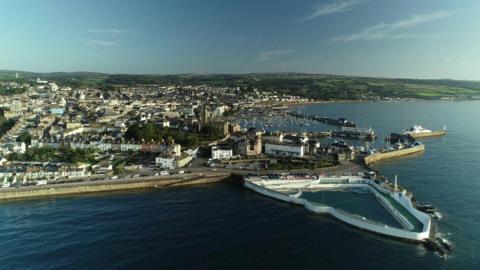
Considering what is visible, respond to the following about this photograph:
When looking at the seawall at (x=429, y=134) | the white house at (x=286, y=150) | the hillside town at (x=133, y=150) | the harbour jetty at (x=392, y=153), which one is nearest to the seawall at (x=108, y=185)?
the hillside town at (x=133, y=150)

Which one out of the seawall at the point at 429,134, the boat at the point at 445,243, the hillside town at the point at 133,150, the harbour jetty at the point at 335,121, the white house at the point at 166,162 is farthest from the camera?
the harbour jetty at the point at 335,121

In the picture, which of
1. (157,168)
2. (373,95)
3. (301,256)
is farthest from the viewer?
(373,95)

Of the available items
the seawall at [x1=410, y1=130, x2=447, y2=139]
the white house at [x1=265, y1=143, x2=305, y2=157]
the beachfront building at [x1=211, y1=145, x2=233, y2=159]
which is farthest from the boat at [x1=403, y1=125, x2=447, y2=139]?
the beachfront building at [x1=211, y1=145, x2=233, y2=159]

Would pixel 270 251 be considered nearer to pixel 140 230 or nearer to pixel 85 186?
pixel 140 230

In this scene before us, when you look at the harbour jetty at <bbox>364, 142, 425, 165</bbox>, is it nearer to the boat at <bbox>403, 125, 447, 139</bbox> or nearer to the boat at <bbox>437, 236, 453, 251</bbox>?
the boat at <bbox>403, 125, 447, 139</bbox>

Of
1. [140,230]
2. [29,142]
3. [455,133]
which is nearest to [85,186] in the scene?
[140,230]

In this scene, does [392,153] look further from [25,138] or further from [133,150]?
[25,138]

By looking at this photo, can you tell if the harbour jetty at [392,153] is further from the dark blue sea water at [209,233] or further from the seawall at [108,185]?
the seawall at [108,185]
